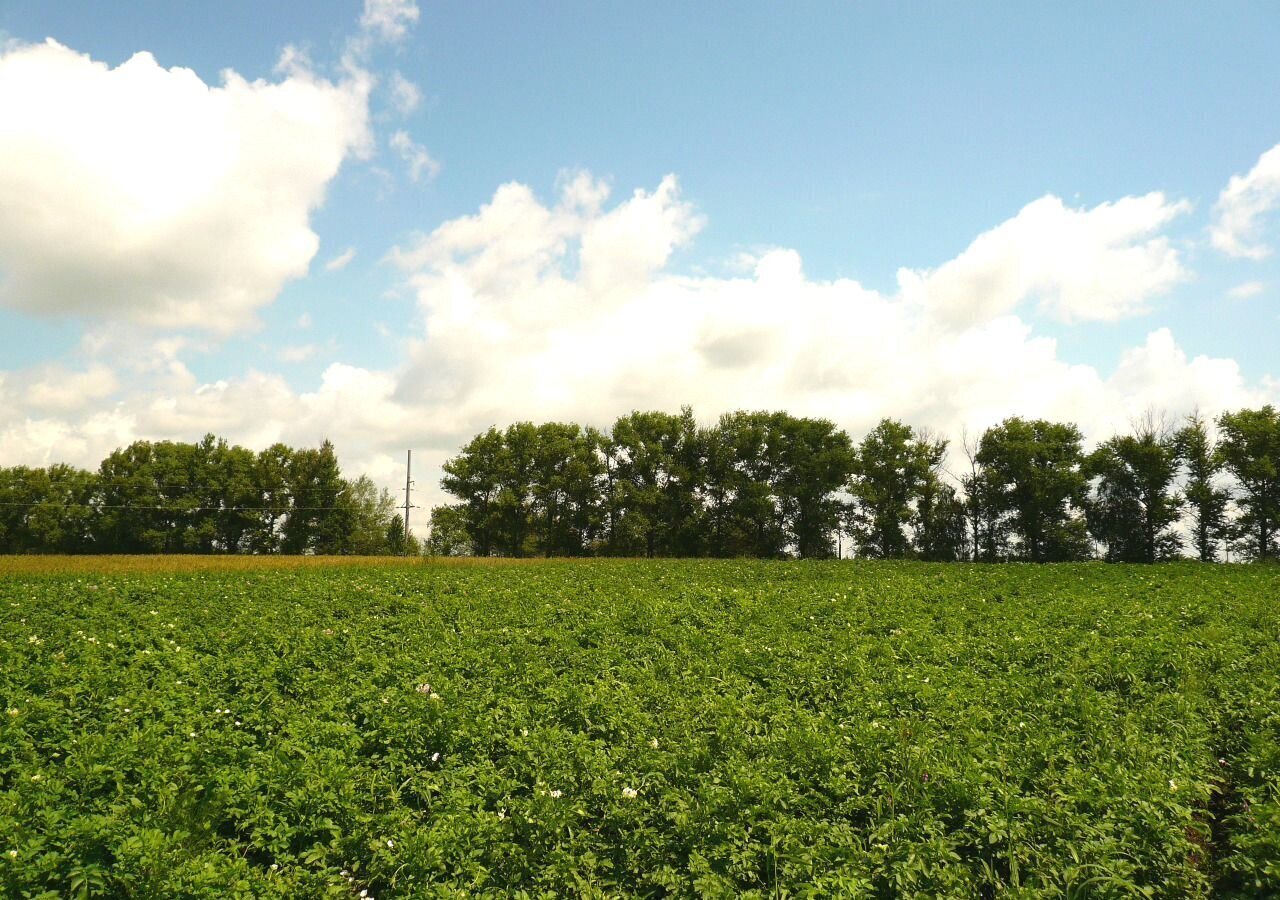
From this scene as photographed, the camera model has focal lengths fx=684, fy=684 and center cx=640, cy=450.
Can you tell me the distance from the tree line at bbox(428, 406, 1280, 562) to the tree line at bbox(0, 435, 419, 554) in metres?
15.0

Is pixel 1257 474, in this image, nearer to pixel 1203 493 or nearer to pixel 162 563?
pixel 1203 493

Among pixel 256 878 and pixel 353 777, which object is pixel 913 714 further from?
pixel 256 878

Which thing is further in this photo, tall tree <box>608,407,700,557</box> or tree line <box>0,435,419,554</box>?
tree line <box>0,435,419,554</box>

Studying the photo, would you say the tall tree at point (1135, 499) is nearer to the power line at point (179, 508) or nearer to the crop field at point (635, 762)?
the crop field at point (635, 762)

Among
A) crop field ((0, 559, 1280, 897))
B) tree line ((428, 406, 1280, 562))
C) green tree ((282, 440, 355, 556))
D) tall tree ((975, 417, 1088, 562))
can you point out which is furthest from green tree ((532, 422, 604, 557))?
crop field ((0, 559, 1280, 897))

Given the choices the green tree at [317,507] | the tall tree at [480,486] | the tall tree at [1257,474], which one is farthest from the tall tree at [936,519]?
the green tree at [317,507]

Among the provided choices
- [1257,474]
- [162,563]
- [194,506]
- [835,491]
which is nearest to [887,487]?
[835,491]

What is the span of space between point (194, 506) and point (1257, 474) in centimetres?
9934

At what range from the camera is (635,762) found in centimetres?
730

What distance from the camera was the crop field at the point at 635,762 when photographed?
5.41 metres

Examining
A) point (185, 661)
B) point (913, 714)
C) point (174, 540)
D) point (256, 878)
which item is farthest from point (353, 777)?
point (174, 540)

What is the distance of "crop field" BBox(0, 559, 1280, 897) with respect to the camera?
5.41 m

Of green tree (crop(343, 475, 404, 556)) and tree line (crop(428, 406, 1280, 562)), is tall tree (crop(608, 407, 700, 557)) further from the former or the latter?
green tree (crop(343, 475, 404, 556))

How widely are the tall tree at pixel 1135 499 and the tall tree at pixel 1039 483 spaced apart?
1.84m
